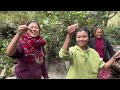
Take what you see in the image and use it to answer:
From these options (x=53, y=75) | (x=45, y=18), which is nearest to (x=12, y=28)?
(x=45, y=18)

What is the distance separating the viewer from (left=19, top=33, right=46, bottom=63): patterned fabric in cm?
232

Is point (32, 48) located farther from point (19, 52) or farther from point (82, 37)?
point (82, 37)

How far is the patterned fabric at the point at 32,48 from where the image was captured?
7.61ft

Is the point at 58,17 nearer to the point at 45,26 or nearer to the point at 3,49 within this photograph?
the point at 45,26

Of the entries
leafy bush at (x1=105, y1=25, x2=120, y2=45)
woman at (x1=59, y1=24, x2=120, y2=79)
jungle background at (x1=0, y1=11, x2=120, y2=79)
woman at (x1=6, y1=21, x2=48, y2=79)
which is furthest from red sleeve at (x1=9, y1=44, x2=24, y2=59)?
leafy bush at (x1=105, y1=25, x2=120, y2=45)

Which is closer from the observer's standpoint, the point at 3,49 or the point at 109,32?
the point at 3,49

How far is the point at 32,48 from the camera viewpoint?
2.39 metres

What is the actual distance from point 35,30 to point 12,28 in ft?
13.3

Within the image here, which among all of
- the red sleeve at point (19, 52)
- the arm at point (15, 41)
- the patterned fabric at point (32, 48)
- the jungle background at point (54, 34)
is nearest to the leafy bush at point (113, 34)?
the jungle background at point (54, 34)

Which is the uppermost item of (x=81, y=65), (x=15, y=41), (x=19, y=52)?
(x=15, y=41)

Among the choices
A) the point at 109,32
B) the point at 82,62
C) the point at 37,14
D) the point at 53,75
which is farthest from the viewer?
the point at 109,32

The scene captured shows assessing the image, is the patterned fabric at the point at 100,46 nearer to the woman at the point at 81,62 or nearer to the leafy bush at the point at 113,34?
the woman at the point at 81,62

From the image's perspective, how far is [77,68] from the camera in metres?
2.23

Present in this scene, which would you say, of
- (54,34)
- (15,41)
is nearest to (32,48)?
(15,41)
